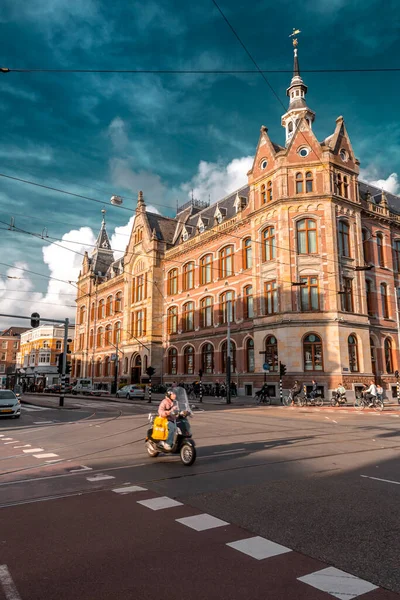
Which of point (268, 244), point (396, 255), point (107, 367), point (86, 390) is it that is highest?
point (396, 255)

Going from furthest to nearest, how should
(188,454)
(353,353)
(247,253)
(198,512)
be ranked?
1. (247,253)
2. (353,353)
3. (188,454)
4. (198,512)

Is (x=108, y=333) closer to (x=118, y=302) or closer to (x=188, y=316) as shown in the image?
(x=118, y=302)

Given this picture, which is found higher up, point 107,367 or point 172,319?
point 172,319

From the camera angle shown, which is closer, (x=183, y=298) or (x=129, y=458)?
(x=129, y=458)

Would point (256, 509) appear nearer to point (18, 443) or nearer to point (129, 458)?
point (129, 458)

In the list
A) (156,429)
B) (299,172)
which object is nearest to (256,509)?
(156,429)

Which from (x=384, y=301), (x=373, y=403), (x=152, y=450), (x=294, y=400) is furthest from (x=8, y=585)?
(x=384, y=301)

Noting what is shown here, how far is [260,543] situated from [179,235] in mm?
49377

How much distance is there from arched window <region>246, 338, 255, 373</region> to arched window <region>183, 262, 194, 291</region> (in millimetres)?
11260

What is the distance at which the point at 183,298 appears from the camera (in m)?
46.5

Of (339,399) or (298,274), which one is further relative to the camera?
(298,274)

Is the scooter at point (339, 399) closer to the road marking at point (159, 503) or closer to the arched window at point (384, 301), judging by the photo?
the arched window at point (384, 301)

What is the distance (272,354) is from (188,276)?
633 inches

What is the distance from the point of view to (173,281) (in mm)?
48969
